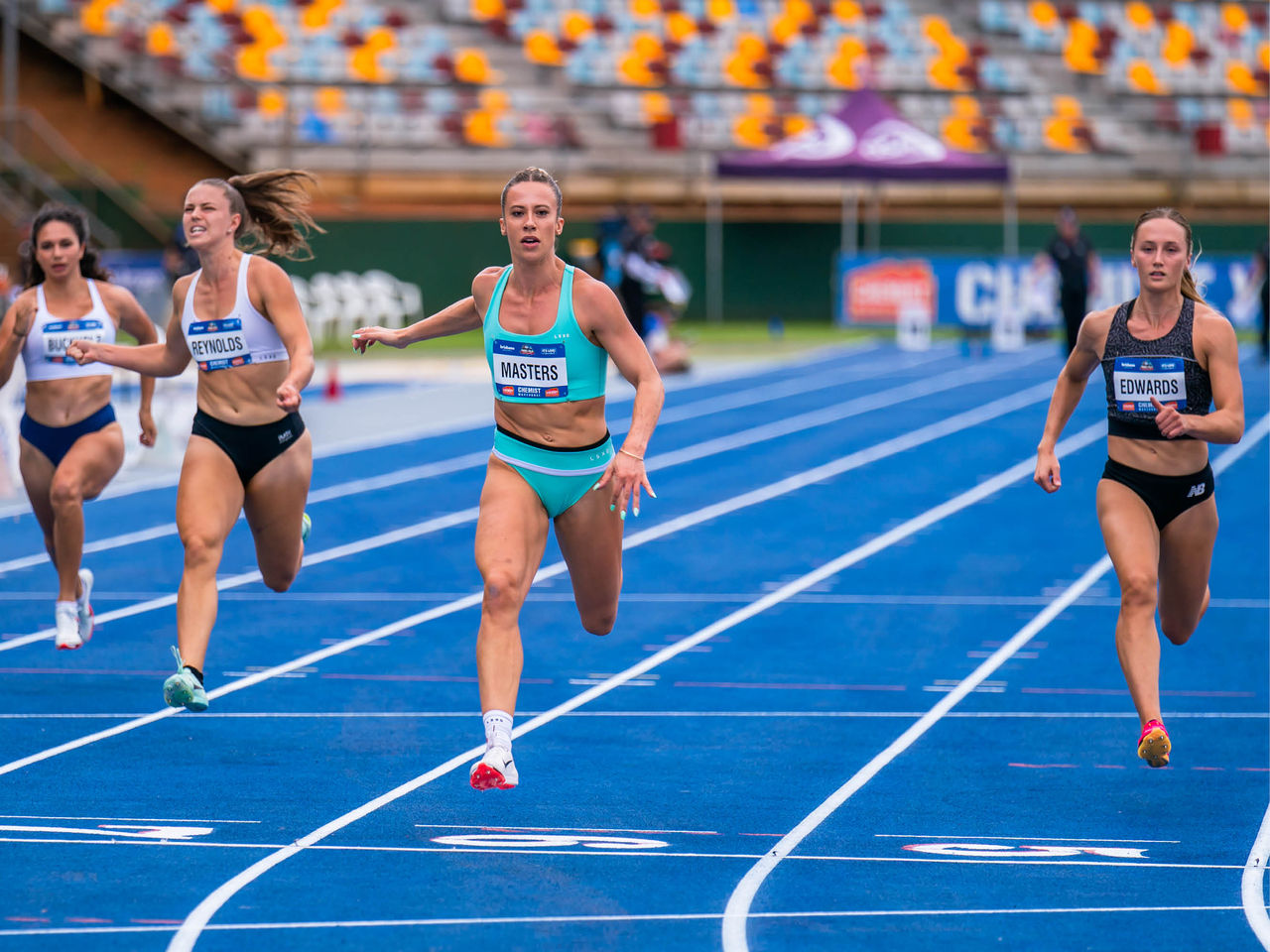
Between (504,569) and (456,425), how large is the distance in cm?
1356

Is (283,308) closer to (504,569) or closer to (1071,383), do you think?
(504,569)

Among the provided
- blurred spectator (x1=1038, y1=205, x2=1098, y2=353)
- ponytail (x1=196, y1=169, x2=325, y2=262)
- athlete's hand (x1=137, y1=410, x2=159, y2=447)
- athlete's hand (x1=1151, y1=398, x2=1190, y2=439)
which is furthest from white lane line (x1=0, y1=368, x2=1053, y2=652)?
athlete's hand (x1=1151, y1=398, x2=1190, y2=439)

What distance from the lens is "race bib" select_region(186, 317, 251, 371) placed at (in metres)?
7.38

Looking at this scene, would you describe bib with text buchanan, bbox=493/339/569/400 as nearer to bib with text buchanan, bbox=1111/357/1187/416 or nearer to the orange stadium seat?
bib with text buchanan, bbox=1111/357/1187/416

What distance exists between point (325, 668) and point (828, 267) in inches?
1199

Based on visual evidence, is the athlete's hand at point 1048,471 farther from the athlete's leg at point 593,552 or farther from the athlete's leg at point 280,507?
the athlete's leg at point 280,507

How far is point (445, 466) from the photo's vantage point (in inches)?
651

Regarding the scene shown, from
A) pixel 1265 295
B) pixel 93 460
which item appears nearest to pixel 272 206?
pixel 93 460

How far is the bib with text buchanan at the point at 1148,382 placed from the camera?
22.0 feet

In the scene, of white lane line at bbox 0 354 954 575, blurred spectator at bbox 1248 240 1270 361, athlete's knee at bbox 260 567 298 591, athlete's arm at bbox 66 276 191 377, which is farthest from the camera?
blurred spectator at bbox 1248 240 1270 361

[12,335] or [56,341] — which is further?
[56,341]

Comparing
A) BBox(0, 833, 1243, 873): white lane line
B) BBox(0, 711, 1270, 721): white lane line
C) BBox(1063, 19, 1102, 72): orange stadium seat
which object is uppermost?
BBox(1063, 19, 1102, 72): orange stadium seat

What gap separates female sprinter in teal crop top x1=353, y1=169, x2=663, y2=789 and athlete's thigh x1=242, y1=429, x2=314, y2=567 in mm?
1341

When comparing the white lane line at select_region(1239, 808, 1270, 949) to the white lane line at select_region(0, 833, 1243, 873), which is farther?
the white lane line at select_region(0, 833, 1243, 873)
